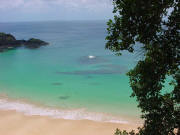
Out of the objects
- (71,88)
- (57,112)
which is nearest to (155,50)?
(57,112)

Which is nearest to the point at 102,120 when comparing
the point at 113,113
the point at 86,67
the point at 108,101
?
the point at 113,113

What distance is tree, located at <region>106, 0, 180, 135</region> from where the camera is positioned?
4.78 m

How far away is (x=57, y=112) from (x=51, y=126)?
103 inches

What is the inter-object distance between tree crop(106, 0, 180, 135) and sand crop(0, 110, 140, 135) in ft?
28.2

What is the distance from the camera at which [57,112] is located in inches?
657

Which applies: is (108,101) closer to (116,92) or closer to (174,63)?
(116,92)

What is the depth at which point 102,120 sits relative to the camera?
15.1 meters

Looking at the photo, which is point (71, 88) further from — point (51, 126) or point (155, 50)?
point (155, 50)

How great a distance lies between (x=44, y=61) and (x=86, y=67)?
10.2m

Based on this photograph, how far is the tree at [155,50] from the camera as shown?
478 cm

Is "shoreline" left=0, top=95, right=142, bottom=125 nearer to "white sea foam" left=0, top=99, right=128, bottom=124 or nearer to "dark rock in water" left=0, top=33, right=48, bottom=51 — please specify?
"white sea foam" left=0, top=99, right=128, bottom=124

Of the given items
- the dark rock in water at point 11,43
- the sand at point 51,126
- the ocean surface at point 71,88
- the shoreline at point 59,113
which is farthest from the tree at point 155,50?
the dark rock in water at point 11,43

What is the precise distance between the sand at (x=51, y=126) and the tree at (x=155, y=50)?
859 centimetres

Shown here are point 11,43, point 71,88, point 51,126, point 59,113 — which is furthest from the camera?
point 11,43
